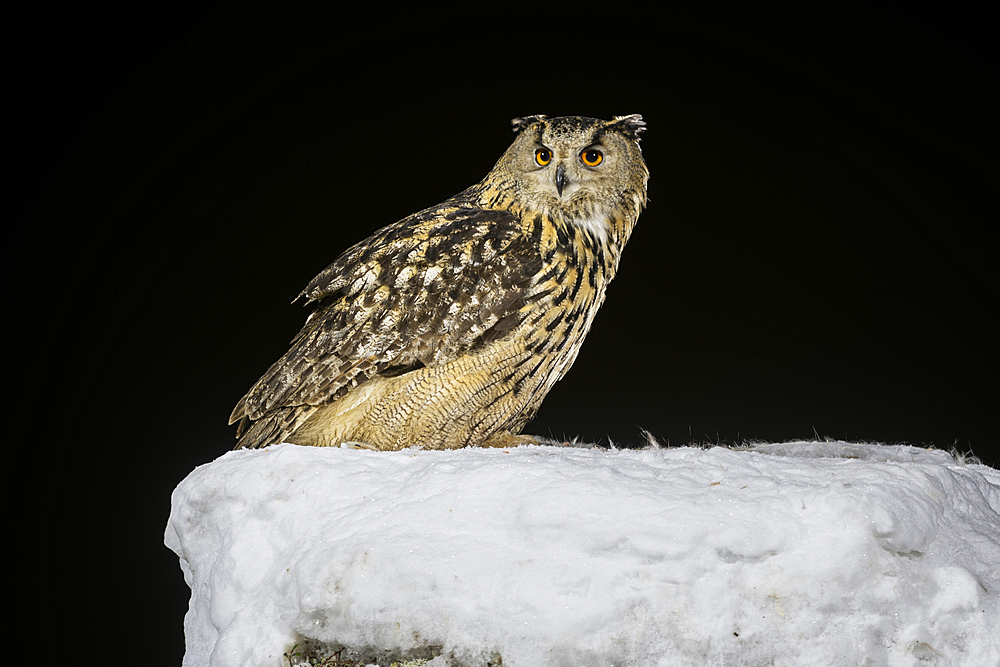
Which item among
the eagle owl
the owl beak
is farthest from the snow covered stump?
the owl beak

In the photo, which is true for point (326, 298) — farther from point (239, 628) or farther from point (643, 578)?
point (643, 578)

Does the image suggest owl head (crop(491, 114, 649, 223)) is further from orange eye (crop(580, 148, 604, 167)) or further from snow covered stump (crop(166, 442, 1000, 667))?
snow covered stump (crop(166, 442, 1000, 667))

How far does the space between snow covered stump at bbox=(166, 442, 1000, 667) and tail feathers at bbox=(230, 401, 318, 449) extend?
45 cm

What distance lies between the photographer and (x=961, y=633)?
1.28m

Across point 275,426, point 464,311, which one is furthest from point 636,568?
point 275,426

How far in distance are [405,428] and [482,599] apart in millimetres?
730

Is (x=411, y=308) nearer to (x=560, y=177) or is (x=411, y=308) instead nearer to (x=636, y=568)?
(x=560, y=177)

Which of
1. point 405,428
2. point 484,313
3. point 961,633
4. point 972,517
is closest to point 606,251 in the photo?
point 484,313

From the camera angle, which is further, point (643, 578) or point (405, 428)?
point (405, 428)

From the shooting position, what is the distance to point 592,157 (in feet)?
6.84

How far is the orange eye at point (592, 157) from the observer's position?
2078 mm

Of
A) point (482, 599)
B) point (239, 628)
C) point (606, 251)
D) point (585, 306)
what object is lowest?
point (239, 628)

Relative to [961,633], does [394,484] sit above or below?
above

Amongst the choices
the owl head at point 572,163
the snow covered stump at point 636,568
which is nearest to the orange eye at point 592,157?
the owl head at point 572,163
